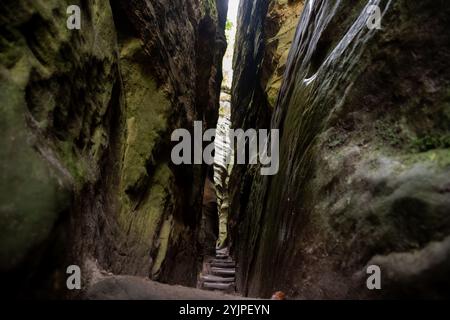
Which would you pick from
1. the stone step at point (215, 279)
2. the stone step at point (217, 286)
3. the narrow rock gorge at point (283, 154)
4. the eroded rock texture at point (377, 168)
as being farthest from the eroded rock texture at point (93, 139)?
the stone step at point (215, 279)

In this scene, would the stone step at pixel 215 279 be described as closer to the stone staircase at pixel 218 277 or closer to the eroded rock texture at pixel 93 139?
Result: the stone staircase at pixel 218 277

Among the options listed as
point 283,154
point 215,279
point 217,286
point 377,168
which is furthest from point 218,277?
point 377,168

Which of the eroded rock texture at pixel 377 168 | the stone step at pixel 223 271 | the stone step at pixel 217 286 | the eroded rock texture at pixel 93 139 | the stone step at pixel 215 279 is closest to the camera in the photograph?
the eroded rock texture at pixel 93 139

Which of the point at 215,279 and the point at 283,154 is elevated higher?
the point at 283,154

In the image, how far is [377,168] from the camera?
265 cm

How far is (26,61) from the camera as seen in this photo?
233 cm

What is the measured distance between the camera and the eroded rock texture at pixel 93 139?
6.42 feet

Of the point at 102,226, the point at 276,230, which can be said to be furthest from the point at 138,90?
the point at 276,230

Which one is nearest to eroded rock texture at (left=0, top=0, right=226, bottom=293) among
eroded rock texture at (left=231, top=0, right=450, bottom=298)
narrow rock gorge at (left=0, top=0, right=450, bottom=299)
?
narrow rock gorge at (left=0, top=0, right=450, bottom=299)

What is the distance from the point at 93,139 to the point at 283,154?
299 centimetres

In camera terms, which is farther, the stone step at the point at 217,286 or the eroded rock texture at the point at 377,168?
the stone step at the point at 217,286

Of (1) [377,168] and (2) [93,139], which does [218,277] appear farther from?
(1) [377,168]

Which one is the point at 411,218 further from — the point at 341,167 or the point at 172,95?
the point at 172,95

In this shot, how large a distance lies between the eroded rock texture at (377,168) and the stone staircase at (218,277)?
788 cm
